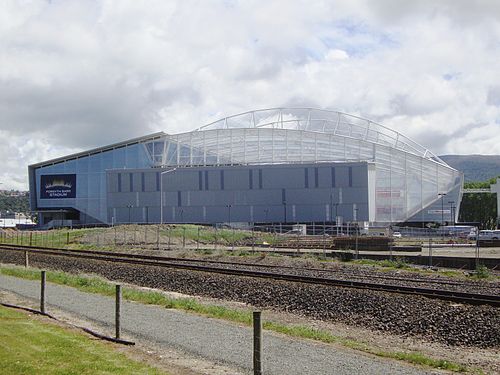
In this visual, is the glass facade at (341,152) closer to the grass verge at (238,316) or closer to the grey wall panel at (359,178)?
the grey wall panel at (359,178)

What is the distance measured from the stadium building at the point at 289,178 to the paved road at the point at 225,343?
84515 mm

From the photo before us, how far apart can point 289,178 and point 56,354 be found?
94.1 metres

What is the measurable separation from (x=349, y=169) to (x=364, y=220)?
872cm

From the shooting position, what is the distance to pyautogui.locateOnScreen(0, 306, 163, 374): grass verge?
1017cm

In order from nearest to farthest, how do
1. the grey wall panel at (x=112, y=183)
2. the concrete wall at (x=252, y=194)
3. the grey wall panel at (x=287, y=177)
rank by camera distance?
the concrete wall at (x=252, y=194) < the grey wall panel at (x=287, y=177) < the grey wall panel at (x=112, y=183)

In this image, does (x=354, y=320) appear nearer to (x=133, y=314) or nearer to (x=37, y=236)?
(x=133, y=314)

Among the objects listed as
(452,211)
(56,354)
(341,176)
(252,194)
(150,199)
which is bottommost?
(56,354)

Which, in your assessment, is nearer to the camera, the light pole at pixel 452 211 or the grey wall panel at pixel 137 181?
the light pole at pixel 452 211

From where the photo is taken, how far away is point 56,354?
36.9ft

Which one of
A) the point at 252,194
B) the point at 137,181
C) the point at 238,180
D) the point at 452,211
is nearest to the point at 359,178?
the point at 452,211

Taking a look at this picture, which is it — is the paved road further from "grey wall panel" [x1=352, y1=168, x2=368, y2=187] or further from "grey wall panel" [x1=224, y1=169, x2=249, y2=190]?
"grey wall panel" [x1=224, y1=169, x2=249, y2=190]

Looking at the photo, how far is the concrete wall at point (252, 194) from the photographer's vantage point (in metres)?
103

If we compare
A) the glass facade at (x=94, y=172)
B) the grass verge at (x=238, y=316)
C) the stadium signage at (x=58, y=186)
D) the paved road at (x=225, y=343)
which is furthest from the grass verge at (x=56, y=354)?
the stadium signage at (x=58, y=186)

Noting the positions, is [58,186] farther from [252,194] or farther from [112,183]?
[252,194]
